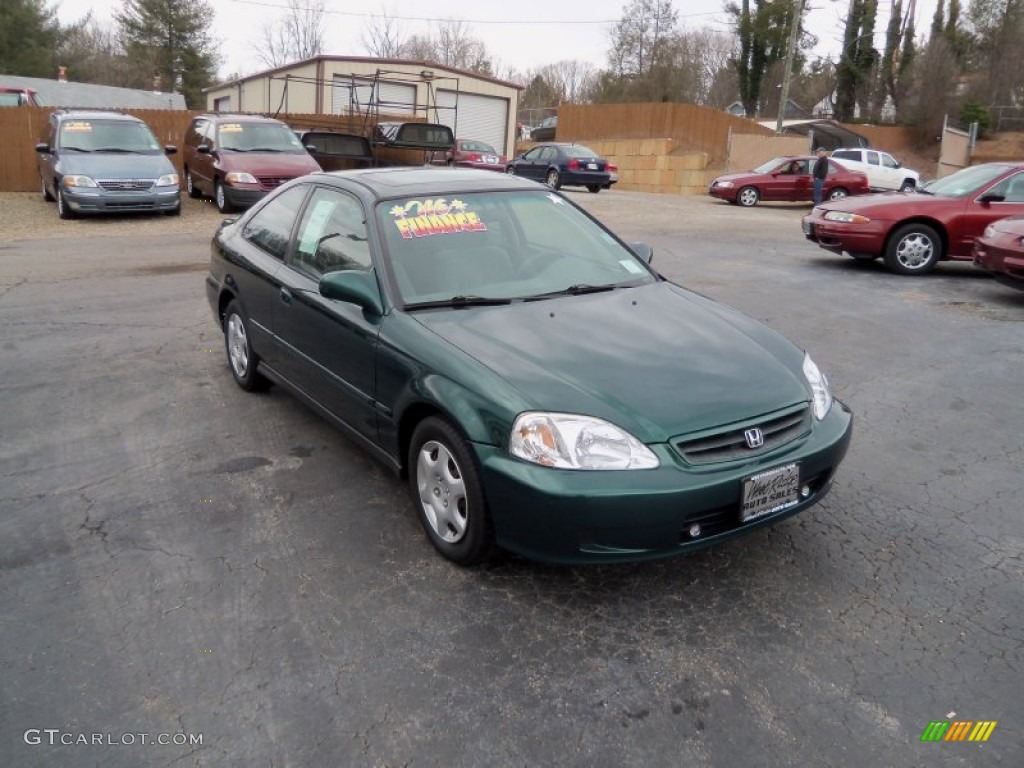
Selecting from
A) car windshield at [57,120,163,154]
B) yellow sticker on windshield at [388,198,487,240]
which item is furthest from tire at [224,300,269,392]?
car windshield at [57,120,163,154]

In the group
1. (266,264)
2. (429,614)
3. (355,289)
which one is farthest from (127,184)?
(429,614)

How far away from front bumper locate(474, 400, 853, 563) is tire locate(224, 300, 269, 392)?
9.01 feet

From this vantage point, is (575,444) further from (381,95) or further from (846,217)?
(381,95)

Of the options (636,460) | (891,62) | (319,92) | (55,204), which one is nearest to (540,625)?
(636,460)

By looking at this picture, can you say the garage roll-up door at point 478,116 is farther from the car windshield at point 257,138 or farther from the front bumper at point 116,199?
the front bumper at point 116,199

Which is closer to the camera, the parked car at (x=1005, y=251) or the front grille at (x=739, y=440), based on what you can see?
the front grille at (x=739, y=440)

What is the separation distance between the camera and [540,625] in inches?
120

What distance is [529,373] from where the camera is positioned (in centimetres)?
320

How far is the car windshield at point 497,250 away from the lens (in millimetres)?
3938

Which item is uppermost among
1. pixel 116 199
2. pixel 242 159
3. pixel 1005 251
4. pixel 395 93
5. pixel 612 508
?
pixel 395 93

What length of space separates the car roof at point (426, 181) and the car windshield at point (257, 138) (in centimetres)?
1116

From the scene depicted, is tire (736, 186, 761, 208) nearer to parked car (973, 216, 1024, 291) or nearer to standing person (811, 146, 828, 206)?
standing person (811, 146, 828, 206)

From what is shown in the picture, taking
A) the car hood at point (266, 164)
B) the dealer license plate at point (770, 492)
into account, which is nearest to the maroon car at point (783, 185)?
the car hood at point (266, 164)

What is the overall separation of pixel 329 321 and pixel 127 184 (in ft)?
35.9
